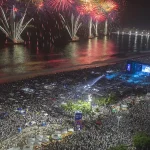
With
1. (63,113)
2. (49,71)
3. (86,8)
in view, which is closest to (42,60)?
(49,71)

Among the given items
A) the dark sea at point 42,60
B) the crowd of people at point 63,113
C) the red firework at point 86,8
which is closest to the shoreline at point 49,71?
the dark sea at point 42,60

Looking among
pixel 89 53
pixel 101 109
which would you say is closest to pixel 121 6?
pixel 89 53

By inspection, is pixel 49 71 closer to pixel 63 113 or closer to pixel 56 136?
pixel 63 113

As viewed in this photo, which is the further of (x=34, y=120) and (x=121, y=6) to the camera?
(x=121, y=6)

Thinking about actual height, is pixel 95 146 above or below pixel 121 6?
below

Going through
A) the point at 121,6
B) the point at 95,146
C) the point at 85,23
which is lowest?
the point at 95,146

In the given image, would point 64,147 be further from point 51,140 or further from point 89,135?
point 89,135

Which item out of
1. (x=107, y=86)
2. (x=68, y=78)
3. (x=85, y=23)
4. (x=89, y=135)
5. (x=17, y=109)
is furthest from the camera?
(x=85, y=23)

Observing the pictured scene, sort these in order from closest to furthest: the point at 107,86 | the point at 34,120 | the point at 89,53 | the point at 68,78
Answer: the point at 34,120 → the point at 107,86 → the point at 68,78 → the point at 89,53

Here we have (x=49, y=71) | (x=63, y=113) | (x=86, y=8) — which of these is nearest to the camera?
(x=63, y=113)
